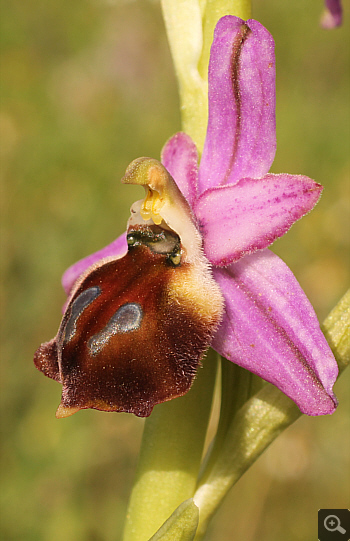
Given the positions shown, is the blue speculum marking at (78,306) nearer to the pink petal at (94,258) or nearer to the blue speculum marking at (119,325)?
the blue speculum marking at (119,325)

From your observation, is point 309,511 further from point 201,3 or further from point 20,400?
point 201,3

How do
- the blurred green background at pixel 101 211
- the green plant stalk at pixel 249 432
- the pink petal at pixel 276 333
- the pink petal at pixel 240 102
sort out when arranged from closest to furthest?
the pink petal at pixel 276 333, the pink petal at pixel 240 102, the green plant stalk at pixel 249 432, the blurred green background at pixel 101 211

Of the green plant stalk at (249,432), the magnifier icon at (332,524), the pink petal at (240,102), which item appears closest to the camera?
the pink petal at (240,102)

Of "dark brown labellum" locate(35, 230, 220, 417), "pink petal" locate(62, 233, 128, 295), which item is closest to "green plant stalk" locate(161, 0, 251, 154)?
"pink petal" locate(62, 233, 128, 295)

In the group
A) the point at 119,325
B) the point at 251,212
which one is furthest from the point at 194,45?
the point at 119,325

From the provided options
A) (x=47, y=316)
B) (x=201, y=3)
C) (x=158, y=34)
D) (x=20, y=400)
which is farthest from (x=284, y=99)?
(x=201, y=3)

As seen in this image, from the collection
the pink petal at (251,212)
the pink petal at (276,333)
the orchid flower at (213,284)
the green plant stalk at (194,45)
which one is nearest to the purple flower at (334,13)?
the green plant stalk at (194,45)
